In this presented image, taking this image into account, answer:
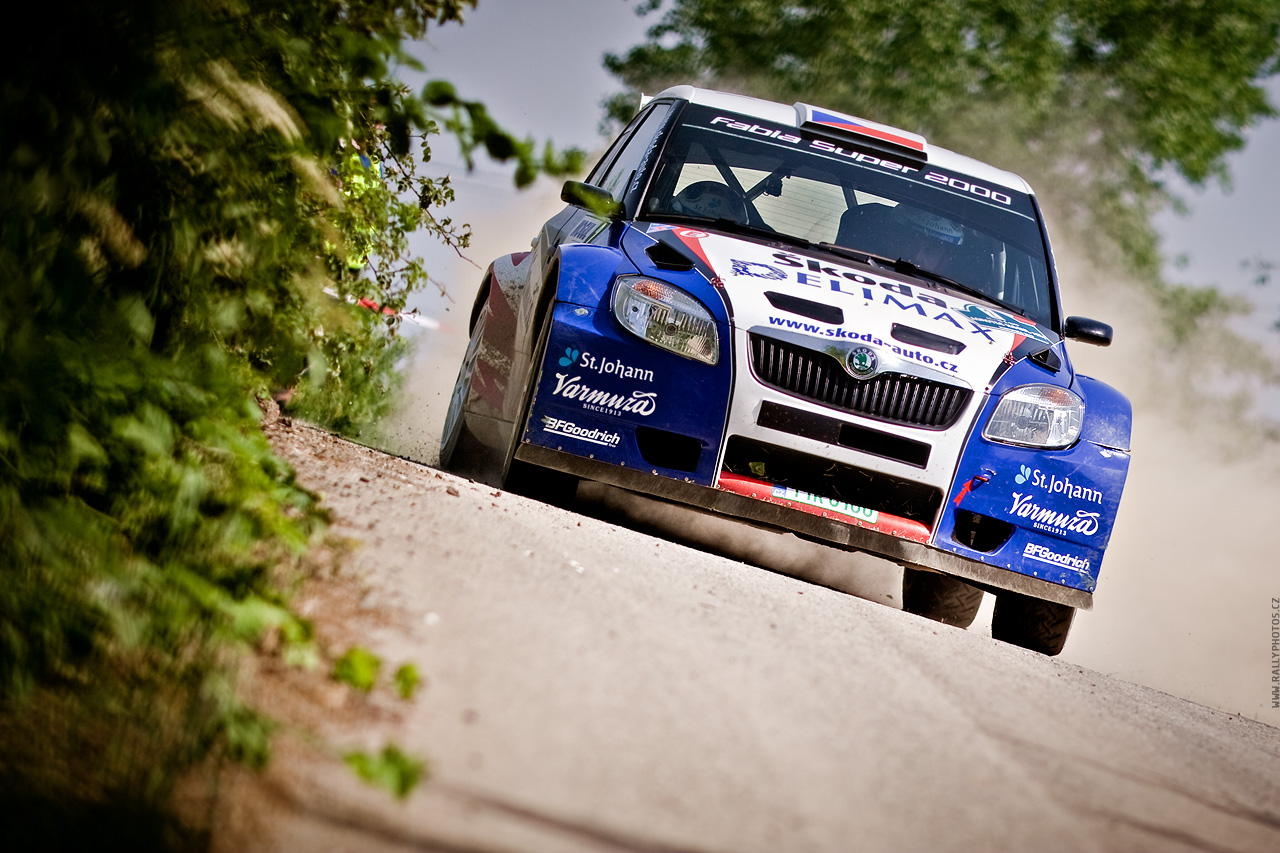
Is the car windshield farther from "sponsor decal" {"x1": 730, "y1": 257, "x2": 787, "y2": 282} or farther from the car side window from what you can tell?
"sponsor decal" {"x1": 730, "y1": 257, "x2": 787, "y2": 282}

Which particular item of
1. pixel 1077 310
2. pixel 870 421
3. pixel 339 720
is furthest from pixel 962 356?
pixel 1077 310

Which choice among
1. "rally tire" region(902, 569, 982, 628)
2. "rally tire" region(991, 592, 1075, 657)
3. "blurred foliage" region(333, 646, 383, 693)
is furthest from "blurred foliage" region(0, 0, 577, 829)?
"rally tire" region(902, 569, 982, 628)

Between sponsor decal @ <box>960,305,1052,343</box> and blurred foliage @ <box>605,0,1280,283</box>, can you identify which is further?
blurred foliage @ <box>605,0,1280,283</box>

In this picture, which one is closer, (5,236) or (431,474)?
(5,236)

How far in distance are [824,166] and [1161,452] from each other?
14137mm

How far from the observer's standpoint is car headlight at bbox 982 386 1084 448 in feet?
15.7

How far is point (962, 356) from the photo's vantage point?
4.78 meters

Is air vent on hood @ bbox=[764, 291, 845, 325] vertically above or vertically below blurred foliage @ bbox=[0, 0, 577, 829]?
above

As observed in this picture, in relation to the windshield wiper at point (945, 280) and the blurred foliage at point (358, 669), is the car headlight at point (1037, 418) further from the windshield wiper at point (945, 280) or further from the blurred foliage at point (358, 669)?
the blurred foliage at point (358, 669)

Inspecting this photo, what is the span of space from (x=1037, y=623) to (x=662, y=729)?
337 cm

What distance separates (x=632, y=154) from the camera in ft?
20.4

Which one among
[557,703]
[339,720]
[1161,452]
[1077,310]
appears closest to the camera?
[339,720]

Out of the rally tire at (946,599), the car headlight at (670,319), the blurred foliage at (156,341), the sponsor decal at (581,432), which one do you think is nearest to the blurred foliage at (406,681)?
the blurred foliage at (156,341)

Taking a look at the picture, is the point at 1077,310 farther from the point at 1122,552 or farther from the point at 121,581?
the point at 121,581
